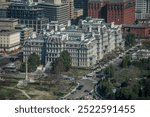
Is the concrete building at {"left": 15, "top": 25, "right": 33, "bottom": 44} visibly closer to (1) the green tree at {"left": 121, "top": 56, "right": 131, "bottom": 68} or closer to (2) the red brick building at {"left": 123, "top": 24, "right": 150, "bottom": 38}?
(2) the red brick building at {"left": 123, "top": 24, "right": 150, "bottom": 38}

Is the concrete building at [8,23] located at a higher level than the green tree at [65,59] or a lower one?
higher

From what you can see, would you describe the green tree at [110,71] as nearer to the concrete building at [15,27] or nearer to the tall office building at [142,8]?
the concrete building at [15,27]

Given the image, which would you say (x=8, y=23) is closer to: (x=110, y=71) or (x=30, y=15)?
(x=30, y=15)

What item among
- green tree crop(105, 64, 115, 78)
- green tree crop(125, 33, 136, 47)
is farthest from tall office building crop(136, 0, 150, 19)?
green tree crop(105, 64, 115, 78)

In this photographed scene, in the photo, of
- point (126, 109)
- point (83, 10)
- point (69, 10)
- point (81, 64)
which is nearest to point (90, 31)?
point (81, 64)

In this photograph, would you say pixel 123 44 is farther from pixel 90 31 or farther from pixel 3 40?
pixel 3 40

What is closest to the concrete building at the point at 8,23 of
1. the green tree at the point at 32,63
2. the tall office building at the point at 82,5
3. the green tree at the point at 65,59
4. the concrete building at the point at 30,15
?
the concrete building at the point at 30,15
